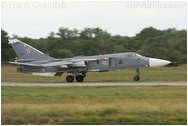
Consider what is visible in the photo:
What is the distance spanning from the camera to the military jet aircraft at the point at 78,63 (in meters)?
25.2

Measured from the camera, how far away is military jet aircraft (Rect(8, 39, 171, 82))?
990 inches

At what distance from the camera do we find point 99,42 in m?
72.9

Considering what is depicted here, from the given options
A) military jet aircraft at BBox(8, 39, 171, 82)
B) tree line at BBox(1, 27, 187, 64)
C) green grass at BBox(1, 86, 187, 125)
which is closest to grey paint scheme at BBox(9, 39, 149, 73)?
military jet aircraft at BBox(8, 39, 171, 82)

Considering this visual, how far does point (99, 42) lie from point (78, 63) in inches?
1866

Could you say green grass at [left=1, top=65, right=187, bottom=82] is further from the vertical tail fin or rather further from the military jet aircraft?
the vertical tail fin

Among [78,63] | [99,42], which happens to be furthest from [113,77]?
[99,42]

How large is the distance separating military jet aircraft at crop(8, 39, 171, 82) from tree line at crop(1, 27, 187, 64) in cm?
3106

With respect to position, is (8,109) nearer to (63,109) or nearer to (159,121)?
(63,109)

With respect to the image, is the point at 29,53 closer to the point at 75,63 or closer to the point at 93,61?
the point at 75,63

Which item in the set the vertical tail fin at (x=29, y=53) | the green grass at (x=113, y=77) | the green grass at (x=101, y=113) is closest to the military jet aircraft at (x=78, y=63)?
the vertical tail fin at (x=29, y=53)

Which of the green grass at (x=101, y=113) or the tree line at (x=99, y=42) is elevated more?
the tree line at (x=99, y=42)

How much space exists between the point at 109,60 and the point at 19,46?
6.72m

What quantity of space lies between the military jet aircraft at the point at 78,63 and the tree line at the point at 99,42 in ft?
102

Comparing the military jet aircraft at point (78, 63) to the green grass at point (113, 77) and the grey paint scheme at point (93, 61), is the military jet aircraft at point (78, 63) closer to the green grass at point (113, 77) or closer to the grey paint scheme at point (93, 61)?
the grey paint scheme at point (93, 61)
